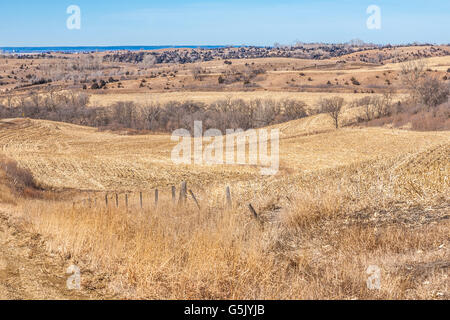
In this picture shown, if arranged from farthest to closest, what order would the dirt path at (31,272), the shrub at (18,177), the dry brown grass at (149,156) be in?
the dry brown grass at (149,156)
the shrub at (18,177)
the dirt path at (31,272)

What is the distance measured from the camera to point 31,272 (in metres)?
7.02

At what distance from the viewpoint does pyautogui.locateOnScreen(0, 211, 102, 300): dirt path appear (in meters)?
6.06

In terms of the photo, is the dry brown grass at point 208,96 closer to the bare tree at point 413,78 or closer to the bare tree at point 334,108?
the bare tree at point 413,78

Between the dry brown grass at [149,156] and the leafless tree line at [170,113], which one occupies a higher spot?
the leafless tree line at [170,113]

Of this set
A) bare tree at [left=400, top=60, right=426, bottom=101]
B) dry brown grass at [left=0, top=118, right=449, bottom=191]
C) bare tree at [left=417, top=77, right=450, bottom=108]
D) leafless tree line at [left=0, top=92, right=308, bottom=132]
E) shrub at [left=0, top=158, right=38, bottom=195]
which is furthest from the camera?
leafless tree line at [left=0, top=92, right=308, bottom=132]

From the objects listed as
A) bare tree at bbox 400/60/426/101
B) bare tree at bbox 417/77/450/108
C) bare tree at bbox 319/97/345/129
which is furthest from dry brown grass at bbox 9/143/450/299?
bare tree at bbox 400/60/426/101

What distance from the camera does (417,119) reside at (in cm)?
6019

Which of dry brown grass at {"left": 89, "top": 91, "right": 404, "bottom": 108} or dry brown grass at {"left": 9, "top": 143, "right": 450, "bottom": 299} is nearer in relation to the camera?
dry brown grass at {"left": 9, "top": 143, "right": 450, "bottom": 299}

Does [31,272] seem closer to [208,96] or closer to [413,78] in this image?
[413,78]

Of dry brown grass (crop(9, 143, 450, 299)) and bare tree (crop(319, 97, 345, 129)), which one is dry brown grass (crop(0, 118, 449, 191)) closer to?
bare tree (crop(319, 97, 345, 129))

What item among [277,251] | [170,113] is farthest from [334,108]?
[277,251]

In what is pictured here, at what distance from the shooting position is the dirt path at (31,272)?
606cm

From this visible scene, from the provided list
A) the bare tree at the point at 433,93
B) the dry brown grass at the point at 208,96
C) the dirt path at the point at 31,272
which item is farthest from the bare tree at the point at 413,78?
the dirt path at the point at 31,272

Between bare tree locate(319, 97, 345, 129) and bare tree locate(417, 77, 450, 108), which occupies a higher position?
bare tree locate(417, 77, 450, 108)
